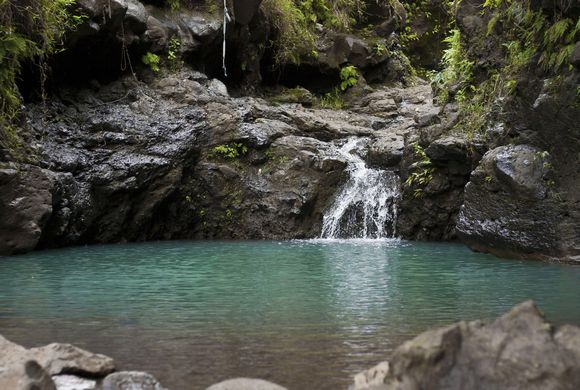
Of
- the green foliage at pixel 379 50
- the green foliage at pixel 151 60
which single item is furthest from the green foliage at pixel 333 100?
the green foliage at pixel 151 60

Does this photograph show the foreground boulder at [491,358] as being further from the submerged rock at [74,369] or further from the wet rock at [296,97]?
the wet rock at [296,97]

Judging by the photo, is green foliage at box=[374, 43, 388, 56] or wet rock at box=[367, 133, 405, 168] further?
green foliage at box=[374, 43, 388, 56]

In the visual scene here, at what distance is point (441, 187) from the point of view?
12461 mm

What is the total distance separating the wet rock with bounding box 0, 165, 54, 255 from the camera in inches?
400

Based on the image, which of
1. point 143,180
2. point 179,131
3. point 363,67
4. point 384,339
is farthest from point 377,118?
point 384,339

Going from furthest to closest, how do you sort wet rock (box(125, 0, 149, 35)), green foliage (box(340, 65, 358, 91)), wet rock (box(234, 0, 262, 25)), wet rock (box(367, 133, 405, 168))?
green foliage (box(340, 65, 358, 91)), wet rock (box(234, 0, 262, 25)), wet rock (box(367, 133, 405, 168)), wet rock (box(125, 0, 149, 35))

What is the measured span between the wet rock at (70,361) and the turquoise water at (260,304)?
0.22 m

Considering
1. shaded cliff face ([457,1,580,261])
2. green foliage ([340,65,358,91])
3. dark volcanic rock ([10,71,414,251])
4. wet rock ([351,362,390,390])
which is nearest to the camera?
wet rock ([351,362,390,390])

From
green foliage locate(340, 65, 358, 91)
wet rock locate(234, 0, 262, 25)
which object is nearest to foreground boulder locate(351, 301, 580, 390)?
wet rock locate(234, 0, 262, 25)

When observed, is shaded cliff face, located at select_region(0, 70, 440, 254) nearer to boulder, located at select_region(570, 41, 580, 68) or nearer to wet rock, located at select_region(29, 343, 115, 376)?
boulder, located at select_region(570, 41, 580, 68)

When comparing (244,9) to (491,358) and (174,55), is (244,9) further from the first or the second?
(491,358)

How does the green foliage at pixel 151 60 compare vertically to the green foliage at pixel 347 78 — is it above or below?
below

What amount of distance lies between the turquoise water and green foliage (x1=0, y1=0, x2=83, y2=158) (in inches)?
91.8

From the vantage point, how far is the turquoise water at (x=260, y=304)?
13.5 feet
